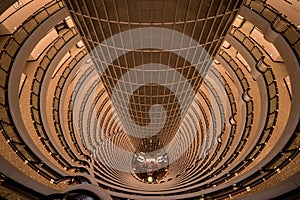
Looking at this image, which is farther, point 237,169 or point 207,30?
point 237,169

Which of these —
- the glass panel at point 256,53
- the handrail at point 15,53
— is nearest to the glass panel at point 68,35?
the handrail at point 15,53

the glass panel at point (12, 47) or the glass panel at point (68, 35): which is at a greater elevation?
the glass panel at point (68, 35)

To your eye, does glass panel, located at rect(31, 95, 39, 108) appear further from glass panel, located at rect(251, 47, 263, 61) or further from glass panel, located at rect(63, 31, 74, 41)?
A: glass panel, located at rect(251, 47, 263, 61)

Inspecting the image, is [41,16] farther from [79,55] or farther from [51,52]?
[79,55]

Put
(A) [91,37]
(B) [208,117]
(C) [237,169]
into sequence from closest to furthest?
(A) [91,37] → (C) [237,169] → (B) [208,117]

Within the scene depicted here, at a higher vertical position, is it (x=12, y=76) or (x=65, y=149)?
(x=12, y=76)

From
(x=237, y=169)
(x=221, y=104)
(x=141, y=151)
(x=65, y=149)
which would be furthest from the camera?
(x=141, y=151)

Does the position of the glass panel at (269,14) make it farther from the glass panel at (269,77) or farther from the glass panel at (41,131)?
the glass panel at (41,131)

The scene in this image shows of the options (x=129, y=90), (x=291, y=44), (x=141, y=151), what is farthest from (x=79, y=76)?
(x=291, y=44)

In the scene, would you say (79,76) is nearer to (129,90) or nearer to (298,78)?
(129,90)
